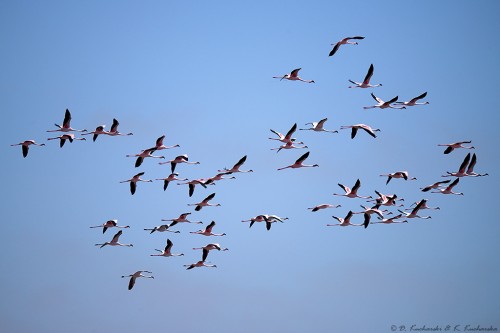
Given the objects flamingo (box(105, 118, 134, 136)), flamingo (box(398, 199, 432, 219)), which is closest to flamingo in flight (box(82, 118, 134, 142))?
flamingo (box(105, 118, 134, 136))

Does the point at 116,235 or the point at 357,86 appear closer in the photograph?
the point at 357,86

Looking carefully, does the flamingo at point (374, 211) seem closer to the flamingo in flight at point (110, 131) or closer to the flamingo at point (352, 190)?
the flamingo at point (352, 190)

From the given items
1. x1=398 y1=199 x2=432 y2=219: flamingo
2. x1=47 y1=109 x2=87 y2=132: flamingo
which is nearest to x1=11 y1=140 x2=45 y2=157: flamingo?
x1=47 y1=109 x2=87 y2=132: flamingo

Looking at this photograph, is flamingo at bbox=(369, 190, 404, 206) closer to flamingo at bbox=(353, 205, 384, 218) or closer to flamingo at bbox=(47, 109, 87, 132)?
flamingo at bbox=(353, 205, 384, 218)

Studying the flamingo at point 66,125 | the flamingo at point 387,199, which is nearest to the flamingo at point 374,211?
the flamingo at point 387,199

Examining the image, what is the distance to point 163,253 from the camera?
175 feet

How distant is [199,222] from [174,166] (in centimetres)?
326

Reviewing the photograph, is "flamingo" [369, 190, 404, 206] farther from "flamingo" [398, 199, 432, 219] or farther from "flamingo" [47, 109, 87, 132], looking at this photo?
"flamingo" [47, 109, 87, 132]

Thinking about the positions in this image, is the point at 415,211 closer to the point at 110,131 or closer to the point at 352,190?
the point at 352,190

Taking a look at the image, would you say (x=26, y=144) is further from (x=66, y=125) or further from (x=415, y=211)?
(x=415, y=211)

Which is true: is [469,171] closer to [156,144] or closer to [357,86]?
[357,86]

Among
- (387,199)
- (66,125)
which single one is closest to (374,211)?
(387,199)

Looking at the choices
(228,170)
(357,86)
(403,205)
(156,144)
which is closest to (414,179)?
(403,205)

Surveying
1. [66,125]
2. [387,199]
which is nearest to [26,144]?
[66,125]
